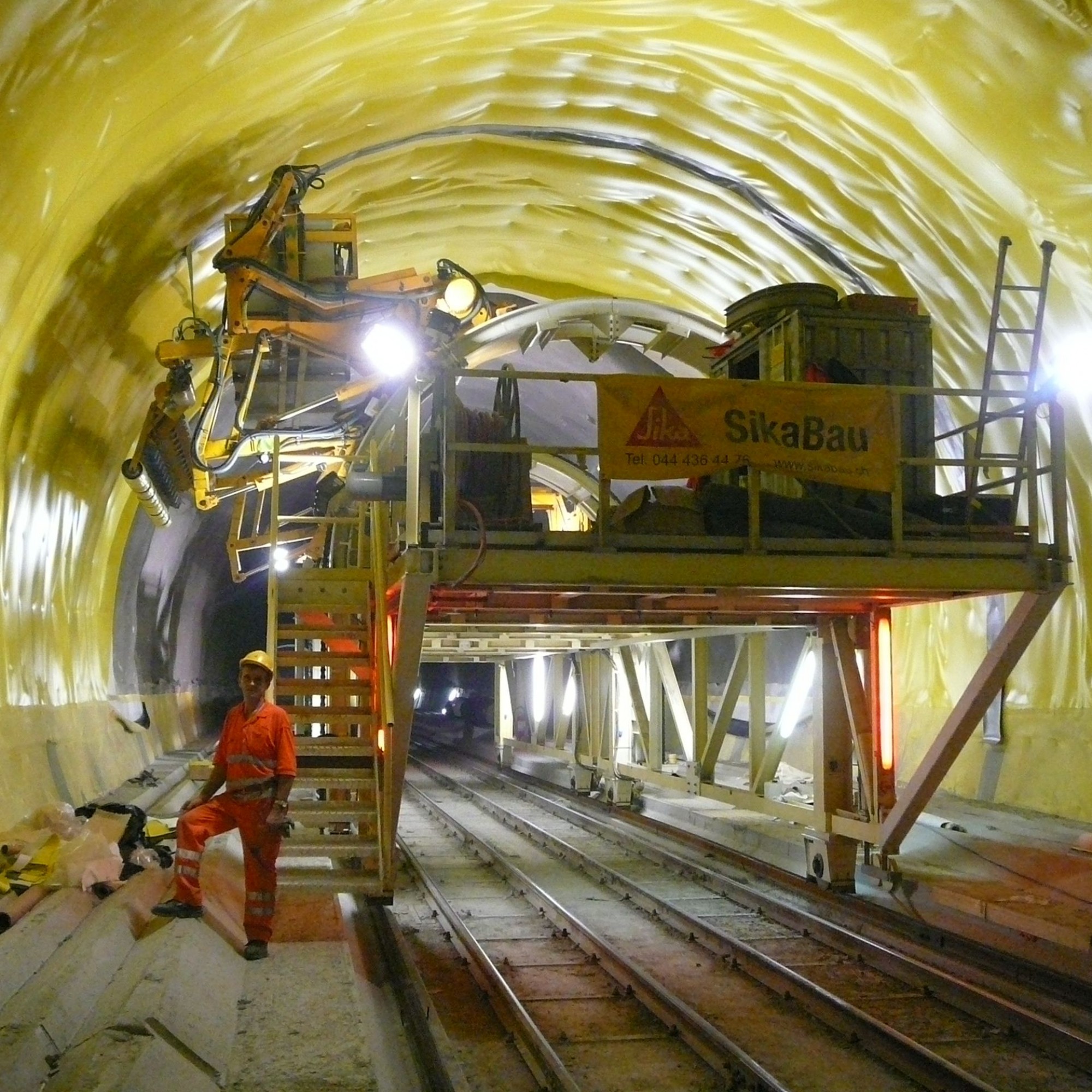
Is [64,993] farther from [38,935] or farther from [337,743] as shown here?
[337,743]

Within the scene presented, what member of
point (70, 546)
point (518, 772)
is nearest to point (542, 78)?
point (70, 546)

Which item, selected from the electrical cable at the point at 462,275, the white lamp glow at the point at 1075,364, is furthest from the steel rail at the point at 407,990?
the white lamp glow at the point at 1075,364

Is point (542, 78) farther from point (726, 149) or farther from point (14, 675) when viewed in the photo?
point (14, 675)

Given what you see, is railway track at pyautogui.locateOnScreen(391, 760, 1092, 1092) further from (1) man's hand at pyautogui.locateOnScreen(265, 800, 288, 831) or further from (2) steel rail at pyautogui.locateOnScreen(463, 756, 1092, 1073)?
(1) man's hand at pyautogui.locateOnScreen(265, 800, 288, 831)

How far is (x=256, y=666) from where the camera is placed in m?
5.97

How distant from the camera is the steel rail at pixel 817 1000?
5.43m

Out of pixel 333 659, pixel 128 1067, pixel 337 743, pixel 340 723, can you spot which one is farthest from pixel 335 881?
pixel 128 1067

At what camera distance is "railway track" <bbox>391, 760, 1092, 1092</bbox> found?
18.6 ft

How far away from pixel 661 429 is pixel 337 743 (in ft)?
12.3

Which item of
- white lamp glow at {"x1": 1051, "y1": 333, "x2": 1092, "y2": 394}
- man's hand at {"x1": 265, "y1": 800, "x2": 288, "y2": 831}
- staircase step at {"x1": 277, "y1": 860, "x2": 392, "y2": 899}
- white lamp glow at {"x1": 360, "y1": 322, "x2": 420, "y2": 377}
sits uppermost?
white lamp glow at {"x1": 360, "y1": 322, "x2": 420, "y2": 377}

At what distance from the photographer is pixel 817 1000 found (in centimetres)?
664

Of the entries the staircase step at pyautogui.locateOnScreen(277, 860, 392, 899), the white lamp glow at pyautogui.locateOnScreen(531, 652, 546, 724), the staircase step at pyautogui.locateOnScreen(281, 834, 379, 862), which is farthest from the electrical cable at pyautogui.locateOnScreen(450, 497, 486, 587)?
the white lamp glow at pyautogui.locateOnScreen(531, 652, 546, 724)

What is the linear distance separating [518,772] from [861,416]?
15486 millimetres

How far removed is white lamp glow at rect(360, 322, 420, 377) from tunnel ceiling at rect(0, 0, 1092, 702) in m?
1.59
